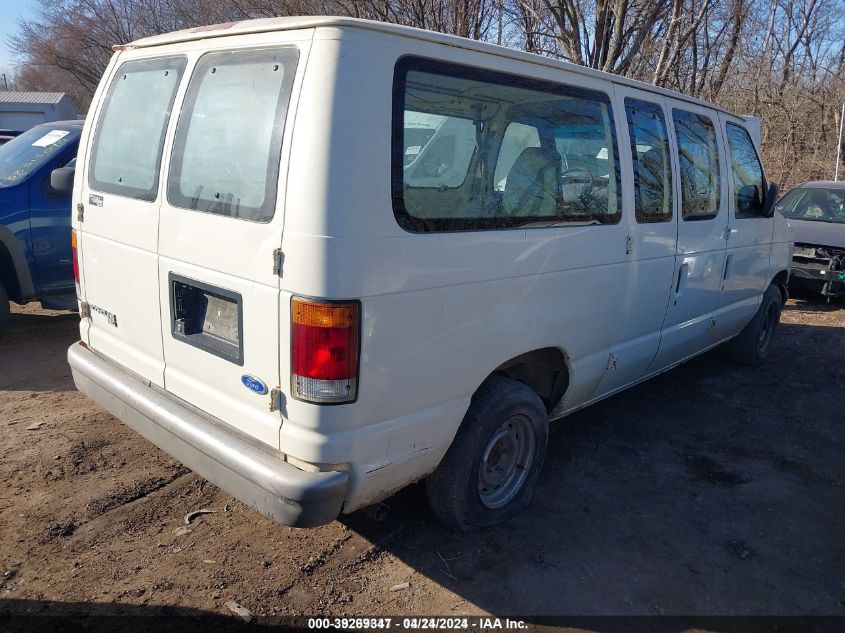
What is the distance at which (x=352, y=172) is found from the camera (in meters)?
2.43

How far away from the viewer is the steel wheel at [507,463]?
11.4ft

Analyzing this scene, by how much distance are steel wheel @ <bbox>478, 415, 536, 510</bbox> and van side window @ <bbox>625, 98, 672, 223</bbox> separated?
1448 mm

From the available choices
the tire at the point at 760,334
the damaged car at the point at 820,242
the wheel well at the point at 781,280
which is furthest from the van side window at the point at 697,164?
the damaged car at the point at 820,242

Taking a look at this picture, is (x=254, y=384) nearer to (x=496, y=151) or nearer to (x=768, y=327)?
(x=496, y=151)

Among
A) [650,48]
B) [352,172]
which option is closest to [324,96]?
[352,172]

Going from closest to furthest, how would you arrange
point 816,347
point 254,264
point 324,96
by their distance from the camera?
point 324,96 < point 254,264 < point 816,347

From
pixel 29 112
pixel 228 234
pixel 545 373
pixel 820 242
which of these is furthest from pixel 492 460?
pixel 29 112

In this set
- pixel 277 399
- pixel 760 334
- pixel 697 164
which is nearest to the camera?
pixel 277 399

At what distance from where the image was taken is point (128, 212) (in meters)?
3.18

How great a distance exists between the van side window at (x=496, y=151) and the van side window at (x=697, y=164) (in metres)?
0.96

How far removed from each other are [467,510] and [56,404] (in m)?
3.15

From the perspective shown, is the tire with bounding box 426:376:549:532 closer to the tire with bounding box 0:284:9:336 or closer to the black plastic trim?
the black plastic trim

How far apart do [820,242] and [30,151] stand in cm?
957

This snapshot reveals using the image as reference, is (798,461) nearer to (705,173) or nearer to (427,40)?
(705,173)
